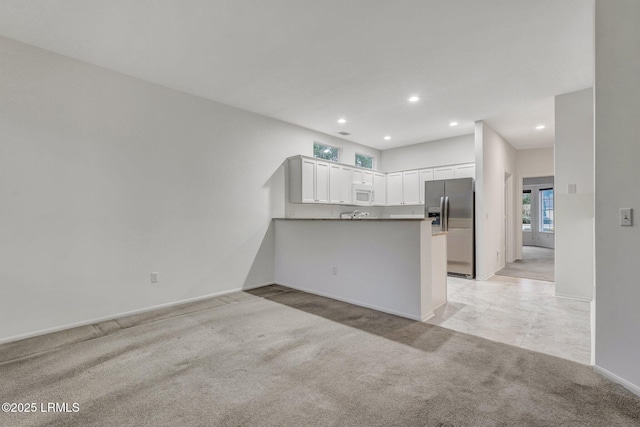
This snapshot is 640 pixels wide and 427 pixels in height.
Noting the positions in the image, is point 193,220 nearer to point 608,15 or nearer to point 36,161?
point 36,161

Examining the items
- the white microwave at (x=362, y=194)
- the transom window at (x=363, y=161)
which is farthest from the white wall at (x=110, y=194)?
the transom window at (x=363, y=161)

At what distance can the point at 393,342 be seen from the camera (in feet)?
9.04

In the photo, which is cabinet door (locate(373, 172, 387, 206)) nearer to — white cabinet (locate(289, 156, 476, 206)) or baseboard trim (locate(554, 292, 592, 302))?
white cabinet (locate(289, 156, 476, 206))

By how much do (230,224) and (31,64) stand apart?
2.77 m

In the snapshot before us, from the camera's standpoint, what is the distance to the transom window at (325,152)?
20.5 ft

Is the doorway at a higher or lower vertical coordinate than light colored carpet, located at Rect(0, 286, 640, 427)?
higher

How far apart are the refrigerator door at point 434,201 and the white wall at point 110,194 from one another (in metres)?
3.51

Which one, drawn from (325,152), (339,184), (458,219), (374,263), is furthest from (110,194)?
(458,219)

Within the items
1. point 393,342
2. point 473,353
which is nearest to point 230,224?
point 393,342

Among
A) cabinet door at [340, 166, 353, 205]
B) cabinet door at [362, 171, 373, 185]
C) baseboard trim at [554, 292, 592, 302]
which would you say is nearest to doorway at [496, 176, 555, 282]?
baseboard trim at [554, 292, 592, 302]

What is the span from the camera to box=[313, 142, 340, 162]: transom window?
6246 mm

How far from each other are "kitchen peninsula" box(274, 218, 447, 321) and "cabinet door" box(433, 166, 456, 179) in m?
2.90

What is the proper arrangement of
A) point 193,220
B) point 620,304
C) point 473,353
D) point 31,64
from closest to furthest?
1. point 620,304
2. point 473,353
3. point 31,64
4. point 193,220

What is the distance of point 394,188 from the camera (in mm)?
7285
